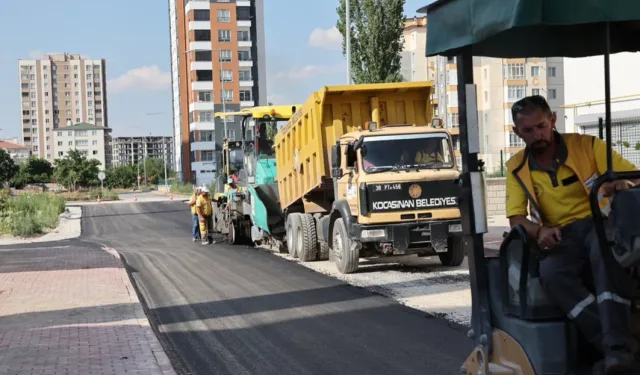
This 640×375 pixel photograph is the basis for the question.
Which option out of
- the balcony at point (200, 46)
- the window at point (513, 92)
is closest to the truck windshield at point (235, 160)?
the window at point (513, 92)

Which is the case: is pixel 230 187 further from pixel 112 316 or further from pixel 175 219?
pixel 175 219

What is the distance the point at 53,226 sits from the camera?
35250mm

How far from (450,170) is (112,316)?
251 inches

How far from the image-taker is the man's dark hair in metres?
4.11

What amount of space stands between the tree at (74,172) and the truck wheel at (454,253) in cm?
8125

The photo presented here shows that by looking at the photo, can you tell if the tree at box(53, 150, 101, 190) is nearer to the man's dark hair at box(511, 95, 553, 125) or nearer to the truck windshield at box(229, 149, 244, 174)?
the truck windshield at box(229, 149, 244, 174)

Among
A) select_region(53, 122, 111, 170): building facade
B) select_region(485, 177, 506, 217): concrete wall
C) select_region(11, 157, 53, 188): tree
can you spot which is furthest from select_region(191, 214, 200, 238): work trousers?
select_region(53, 122, 111, 170): building facade

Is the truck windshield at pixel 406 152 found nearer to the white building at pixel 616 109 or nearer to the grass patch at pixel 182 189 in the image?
the white building at pixel 616 109

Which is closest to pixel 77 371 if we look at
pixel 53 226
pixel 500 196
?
pixel 500 196

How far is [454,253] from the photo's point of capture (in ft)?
46.8

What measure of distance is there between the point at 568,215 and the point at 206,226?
20.7 m

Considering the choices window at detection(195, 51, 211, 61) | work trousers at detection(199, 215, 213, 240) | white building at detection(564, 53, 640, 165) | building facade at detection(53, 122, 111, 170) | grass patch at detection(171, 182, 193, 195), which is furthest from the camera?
building facade at detection(53, 122, 111, 170)

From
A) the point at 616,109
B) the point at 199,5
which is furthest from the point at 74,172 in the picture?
the point at 616,109

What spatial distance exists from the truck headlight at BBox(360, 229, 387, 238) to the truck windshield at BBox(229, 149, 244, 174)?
9607 mm
